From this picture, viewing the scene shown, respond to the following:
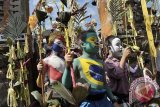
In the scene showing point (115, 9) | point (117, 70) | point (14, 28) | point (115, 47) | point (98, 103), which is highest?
point (115, 9)

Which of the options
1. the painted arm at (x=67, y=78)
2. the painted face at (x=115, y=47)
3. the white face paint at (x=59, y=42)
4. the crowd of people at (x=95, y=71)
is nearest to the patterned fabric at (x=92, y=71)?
the crowd of people at (x=95, y=71)

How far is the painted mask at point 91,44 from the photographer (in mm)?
4500

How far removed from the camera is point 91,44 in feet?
14.8

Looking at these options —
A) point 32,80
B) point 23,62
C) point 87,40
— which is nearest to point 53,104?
point 87,40

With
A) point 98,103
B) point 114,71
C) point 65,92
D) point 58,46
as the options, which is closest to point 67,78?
point 65,92

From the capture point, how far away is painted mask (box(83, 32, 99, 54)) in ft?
14.8

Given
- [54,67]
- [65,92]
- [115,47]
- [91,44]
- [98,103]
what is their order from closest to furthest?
[65,92], [98,103], [91,44], [115,47], [54,67]

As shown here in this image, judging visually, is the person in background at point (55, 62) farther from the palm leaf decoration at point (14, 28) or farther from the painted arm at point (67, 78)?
the painted arm at point (67, 78)

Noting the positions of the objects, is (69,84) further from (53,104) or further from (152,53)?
(152,53)

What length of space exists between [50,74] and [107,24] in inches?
101

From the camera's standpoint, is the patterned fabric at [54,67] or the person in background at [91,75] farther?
the patterned fabric at [54,67]

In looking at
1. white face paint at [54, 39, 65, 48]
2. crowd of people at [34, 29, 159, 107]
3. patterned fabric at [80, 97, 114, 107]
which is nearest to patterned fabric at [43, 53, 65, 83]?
crowd of people at [34, 29, 159, 107]

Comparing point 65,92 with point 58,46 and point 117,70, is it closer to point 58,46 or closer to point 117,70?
point 117,70

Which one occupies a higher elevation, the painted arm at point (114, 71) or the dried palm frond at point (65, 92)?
the painted arm at point (114, 71)
